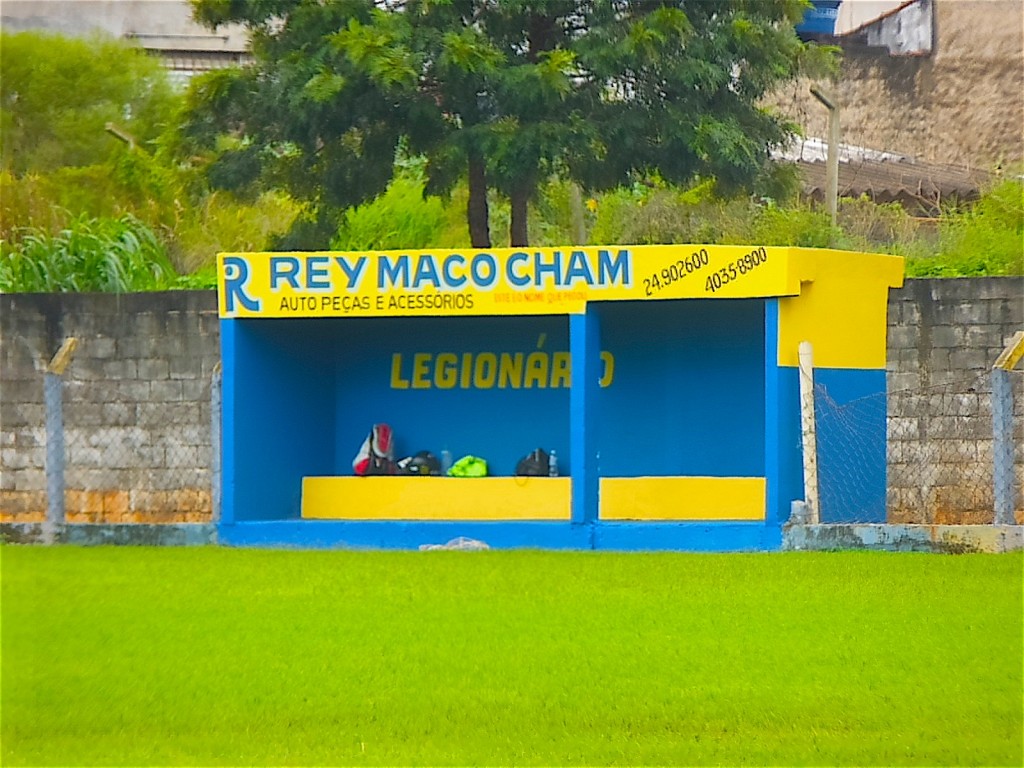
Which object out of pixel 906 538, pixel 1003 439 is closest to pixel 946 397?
pixel 906 538

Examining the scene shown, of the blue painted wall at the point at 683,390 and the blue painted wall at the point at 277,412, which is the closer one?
the blue painted wall at the point at 277,412

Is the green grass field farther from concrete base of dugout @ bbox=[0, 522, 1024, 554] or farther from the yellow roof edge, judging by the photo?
the yellow roof edge

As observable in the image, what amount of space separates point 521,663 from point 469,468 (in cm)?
719

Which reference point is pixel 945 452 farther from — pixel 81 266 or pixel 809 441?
pixel 81 266

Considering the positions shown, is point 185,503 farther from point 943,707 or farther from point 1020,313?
point 943,707

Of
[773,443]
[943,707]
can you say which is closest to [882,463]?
[773,443]

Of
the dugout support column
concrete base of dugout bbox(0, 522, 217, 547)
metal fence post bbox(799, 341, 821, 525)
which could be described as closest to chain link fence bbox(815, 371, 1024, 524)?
metal fence post bbox(799, 341, 821, 525)

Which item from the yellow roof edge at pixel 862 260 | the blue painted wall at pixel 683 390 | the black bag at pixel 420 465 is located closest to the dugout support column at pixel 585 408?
the blue painted wall at pixel 683 390

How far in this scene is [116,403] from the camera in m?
17.9

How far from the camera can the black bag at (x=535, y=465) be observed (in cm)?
1586

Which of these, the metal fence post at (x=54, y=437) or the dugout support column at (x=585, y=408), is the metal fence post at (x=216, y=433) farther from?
the dugout support column at (x=585, y=408)

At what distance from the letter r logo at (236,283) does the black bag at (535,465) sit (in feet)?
8.45

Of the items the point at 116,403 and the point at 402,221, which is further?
the point at 402,221

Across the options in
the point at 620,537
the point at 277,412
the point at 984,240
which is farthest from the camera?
the point at 984,240
